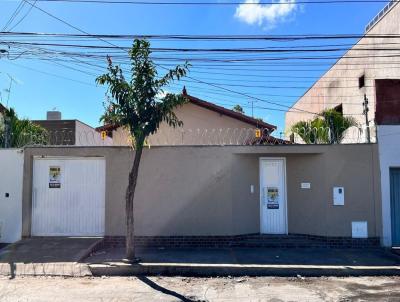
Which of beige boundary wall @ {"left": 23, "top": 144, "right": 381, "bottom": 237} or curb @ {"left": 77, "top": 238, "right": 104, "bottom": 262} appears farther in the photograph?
beige boundary wall @ {"left": 23, "top": 144, "right": 381, "bottom": 237}

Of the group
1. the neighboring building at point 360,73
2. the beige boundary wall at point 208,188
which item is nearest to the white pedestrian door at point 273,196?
the beige boundary wall at point 208,188

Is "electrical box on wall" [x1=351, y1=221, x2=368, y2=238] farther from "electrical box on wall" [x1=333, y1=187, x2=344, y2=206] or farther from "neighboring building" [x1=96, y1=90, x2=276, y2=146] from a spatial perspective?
"neighboring building" [x1=96, y1=90, x2=276, y2=146]

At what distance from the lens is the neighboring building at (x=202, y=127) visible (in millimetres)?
15359

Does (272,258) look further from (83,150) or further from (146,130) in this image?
(83,150)

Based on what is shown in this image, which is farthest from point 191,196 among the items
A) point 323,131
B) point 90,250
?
point 323,131

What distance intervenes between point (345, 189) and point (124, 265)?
6171 mm

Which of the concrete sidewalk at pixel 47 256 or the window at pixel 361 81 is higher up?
the window at pixel 361 81

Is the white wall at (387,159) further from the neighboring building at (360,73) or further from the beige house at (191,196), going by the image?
the neighboring building at (360,73)

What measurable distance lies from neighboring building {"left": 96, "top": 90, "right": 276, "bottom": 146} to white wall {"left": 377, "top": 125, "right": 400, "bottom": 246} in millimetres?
4873

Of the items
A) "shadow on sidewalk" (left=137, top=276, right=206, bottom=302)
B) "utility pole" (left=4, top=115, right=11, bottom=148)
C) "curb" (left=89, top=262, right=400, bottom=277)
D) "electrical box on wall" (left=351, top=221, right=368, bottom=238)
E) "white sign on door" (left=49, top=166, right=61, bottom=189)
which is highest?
"utility pole" (left=4, top=115, right=11, bottom=148)

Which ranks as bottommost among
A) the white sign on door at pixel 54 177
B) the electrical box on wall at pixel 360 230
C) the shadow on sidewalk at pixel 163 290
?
the shadow on sidewalk at pixel 163 290

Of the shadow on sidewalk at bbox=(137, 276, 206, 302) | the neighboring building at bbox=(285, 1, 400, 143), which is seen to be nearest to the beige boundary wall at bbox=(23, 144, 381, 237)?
the neighboring building at bbox=(285, 1, 400, 143)

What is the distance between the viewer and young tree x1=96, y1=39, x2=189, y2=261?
8938mm

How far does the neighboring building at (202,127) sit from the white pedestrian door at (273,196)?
10.3 ft
